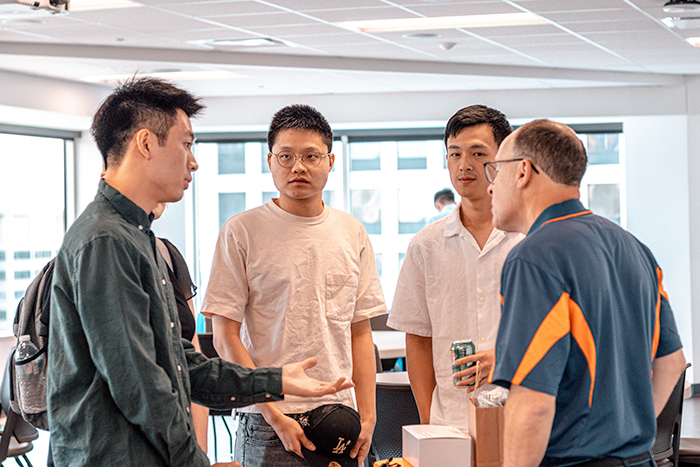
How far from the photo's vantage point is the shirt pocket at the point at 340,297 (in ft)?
7.60

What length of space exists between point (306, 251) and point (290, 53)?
16.8 ft

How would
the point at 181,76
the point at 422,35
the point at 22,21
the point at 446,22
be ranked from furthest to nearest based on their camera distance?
the point at 181,76 → the point at 422,35 → the point at 446,22 → the point at 22,21

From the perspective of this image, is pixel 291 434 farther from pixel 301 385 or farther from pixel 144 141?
pixel 144 141

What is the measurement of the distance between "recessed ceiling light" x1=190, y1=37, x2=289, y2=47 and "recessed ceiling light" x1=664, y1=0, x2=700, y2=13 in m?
3.01

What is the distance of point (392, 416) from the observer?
318 centimetres

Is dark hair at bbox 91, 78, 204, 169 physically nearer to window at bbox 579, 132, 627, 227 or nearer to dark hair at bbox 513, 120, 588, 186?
dark hair at bbox 513, 120, 588, 186

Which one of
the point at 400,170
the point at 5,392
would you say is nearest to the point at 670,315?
the point at 5,392

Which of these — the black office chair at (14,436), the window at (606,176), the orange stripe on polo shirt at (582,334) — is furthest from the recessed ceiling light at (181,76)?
the orange stripe on polo shirt at (582,334)

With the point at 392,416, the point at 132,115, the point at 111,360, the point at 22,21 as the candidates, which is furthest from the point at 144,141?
the point at 22,21

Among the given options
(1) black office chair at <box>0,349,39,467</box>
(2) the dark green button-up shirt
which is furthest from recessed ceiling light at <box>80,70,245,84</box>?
(2) the dark green button-up shirt

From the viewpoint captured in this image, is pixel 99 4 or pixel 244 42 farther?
pixel 244 42

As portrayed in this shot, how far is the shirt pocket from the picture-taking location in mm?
2316

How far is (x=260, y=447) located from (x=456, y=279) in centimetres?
74

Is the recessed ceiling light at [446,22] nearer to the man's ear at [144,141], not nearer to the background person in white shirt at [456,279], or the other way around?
the background person in white shirt at [456,279]
